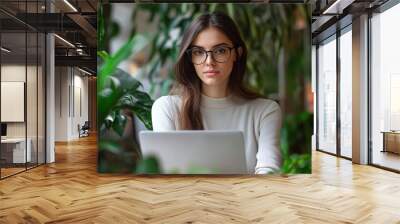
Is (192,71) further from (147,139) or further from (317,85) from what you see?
(317,85)

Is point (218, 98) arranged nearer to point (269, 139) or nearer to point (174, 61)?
point (174, 61)

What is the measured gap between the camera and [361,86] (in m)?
8.18

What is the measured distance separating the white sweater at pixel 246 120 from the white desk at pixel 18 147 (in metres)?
→ 2.55

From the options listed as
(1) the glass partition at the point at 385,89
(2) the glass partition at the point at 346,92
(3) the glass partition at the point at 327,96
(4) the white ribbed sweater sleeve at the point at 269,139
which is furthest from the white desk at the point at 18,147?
(3) the glass partition at the point at 327,96

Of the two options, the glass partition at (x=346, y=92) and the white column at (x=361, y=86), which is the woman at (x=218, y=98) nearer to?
the white column at (x=361, y=86)

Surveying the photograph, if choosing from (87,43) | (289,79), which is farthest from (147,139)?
(87,43)

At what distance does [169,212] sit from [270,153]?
2278mm

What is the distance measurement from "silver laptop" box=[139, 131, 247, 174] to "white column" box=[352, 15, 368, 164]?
11.6ft

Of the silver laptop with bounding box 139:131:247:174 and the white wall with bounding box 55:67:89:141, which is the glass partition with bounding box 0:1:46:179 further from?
the white wall with bounding box 55:67:89:141

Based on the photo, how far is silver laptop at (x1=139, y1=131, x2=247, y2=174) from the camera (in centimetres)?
584

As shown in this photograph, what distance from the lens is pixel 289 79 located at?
5945mm

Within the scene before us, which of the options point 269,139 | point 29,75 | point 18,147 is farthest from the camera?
point 29,75

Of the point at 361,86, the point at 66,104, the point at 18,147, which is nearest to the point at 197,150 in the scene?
the point at 18,147

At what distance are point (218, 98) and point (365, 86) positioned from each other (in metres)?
3.85
